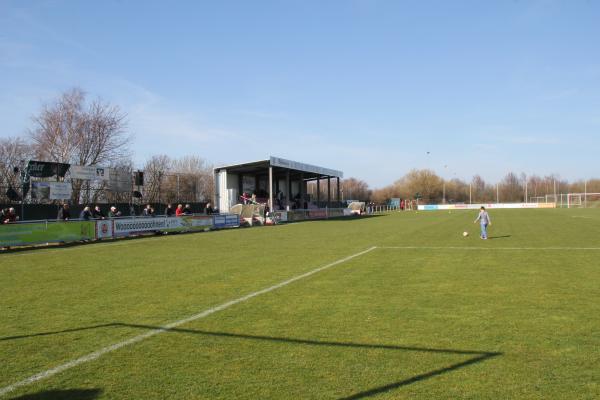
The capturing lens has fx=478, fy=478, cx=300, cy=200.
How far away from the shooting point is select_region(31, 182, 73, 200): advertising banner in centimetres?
2291

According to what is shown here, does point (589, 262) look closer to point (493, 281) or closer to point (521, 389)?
point (493, 281)

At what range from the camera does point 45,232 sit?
20.5 m

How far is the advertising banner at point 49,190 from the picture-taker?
75.2ft

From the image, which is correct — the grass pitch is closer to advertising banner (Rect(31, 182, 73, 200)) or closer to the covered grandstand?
advertising banner (Rect(31, 182, 73, 200))

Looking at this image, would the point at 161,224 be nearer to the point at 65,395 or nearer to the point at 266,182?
the point at 65,395

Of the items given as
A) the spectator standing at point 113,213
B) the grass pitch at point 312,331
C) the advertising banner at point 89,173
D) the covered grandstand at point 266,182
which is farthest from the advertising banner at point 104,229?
the covered grandstand at point 266,182

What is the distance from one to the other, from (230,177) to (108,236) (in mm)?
23643

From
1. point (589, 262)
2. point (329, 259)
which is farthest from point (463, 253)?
point (329, 259)

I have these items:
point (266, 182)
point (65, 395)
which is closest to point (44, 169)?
point (65, 395)

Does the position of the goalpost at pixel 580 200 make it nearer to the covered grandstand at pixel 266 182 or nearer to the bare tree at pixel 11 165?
the covered grandstand at pixel 266 182

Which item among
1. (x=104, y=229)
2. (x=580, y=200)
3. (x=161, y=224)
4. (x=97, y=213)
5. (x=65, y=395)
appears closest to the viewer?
(x=65, y=395)

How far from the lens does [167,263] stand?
13.8 m

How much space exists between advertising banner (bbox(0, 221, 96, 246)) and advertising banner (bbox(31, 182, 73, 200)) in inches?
93.1

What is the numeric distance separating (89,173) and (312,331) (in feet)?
76.1
